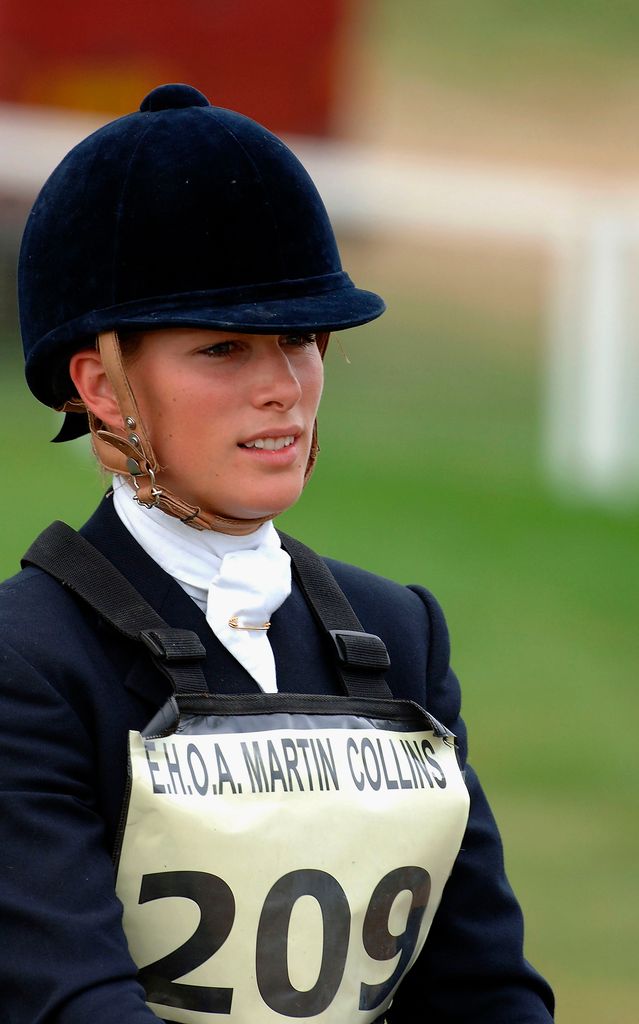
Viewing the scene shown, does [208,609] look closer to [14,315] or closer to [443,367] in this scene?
[14,315]

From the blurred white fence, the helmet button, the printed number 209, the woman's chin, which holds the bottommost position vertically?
the blurred white fence

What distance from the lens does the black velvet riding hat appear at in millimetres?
2172

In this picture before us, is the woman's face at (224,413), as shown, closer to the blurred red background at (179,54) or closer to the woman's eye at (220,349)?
the woman's eye at (220,349)

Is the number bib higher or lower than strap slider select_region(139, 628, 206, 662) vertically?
lower

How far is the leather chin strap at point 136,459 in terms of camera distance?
2209mm

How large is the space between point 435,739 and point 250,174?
750 millimetres

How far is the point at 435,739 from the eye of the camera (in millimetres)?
2279

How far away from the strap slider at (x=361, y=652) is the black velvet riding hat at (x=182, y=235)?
0.41m

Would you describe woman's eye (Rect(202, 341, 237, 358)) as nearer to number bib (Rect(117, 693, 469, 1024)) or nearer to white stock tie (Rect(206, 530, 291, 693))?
white stock tie (Rect(206, 530, 291, 693))

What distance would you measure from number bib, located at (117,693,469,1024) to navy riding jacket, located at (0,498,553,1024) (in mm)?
70

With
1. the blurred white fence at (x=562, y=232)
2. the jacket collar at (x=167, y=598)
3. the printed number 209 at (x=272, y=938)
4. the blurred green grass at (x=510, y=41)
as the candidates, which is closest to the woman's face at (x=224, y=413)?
the jacket collar at (x=167, y=598)

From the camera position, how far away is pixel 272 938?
209 centimetres

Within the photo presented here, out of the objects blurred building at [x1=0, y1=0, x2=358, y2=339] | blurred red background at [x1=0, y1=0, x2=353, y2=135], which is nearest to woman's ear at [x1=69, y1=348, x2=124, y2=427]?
blurred building at [x1=0, y1=0, x2=358, y2=339]

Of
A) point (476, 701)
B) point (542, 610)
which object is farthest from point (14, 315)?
point (476, 701)
